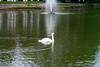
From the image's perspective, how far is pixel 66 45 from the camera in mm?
17500

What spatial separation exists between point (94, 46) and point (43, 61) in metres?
4.36

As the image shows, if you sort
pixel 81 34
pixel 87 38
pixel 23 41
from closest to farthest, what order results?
pixel 23 41
pixel 87 38
pixel 81 34

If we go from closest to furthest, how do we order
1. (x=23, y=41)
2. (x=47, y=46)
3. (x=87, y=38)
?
1. (x=47, y=46)
2. (x=23, y=41)
3. (x=87, y=38)

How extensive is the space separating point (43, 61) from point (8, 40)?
6012 millimetres

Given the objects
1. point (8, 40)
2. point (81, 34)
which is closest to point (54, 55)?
point (8, 40)

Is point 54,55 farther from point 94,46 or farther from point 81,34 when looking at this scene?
point 81,34

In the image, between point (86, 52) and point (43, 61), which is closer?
point (43, 61)

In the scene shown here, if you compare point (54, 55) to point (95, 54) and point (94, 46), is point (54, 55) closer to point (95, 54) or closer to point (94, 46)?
point (95, 54)

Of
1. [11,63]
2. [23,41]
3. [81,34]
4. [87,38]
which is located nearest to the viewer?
[11,63]

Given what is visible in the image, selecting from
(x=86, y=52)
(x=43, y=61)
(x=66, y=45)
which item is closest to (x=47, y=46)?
(x=66, y=45)

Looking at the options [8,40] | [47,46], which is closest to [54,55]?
[47,46]

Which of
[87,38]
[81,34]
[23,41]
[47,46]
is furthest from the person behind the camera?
[81,34]

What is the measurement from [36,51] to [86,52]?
2180 mm

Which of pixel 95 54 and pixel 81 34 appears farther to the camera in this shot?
pixel 81 34
